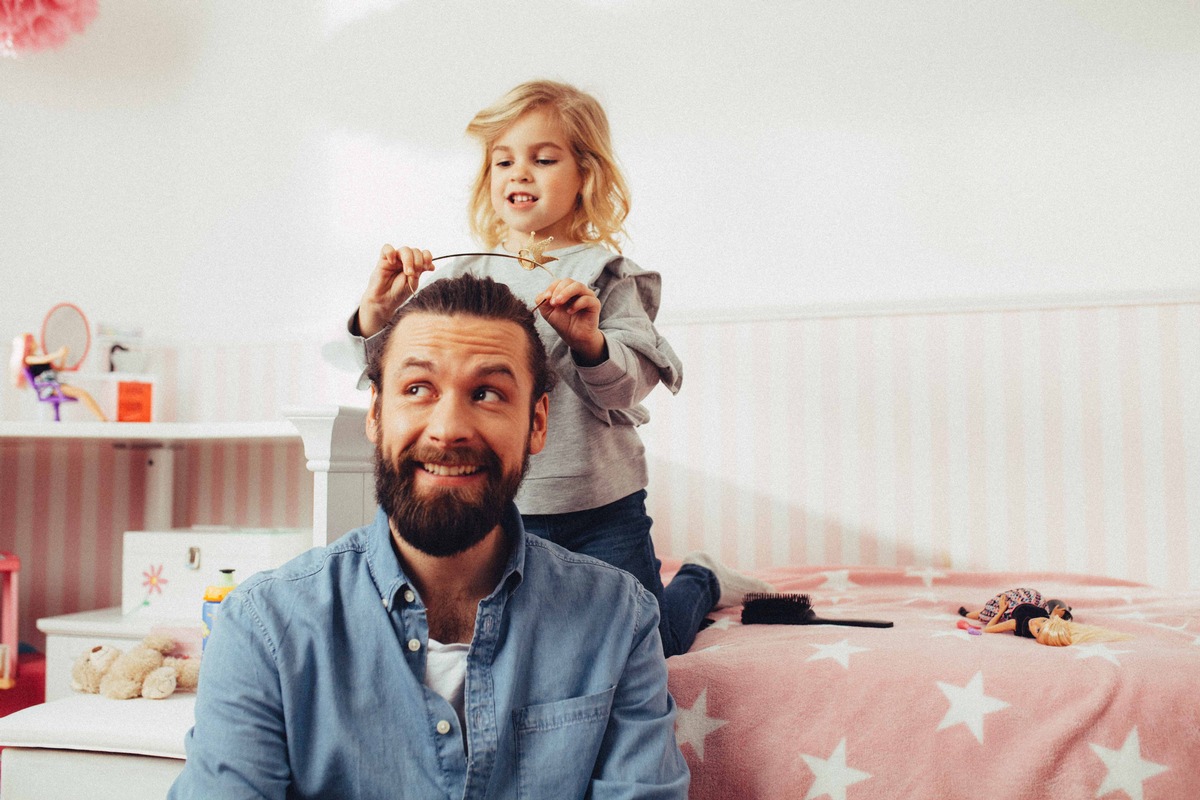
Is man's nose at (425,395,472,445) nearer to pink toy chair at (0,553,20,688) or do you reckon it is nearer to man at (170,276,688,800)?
man at (170,276,688,800)

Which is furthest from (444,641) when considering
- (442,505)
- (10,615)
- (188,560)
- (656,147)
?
(656,147)

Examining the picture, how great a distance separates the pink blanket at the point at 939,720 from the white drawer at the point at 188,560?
34.8 inches

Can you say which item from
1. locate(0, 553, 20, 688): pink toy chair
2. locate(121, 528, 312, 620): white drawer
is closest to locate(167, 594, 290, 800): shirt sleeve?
locate(121, 528, 312, 620): white drawer

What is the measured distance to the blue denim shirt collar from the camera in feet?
2.97

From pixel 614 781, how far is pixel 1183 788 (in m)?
0.63

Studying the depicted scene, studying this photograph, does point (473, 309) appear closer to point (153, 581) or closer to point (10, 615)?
point (153, 581)

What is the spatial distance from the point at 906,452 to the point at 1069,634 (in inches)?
Result: 37.3

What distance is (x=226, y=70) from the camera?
2551 millimetres

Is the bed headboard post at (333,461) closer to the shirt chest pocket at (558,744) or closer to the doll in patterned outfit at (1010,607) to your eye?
the shirt chest pocket at (558,744)

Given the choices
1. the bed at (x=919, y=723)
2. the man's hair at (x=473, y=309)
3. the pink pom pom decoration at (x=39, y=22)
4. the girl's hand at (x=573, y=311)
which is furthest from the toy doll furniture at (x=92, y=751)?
the pink pom pom decoration at (x=39, y=22)

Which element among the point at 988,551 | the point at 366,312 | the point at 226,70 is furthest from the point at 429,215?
the point at 988,551

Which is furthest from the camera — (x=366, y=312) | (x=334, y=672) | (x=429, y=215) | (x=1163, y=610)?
(x=429, y=215)

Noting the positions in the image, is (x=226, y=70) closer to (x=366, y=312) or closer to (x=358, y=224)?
(x=358, y=224)

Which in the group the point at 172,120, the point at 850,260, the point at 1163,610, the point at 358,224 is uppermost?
the point at 172,120
